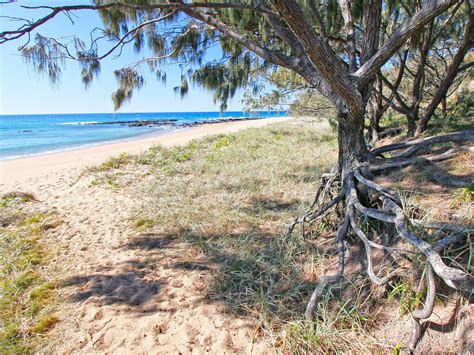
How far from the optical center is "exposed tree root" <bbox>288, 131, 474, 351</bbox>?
1.31 metres

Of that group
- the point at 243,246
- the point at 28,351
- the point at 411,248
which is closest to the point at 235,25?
the point at 243,246

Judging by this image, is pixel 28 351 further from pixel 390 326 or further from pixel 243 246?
pixel 390 326

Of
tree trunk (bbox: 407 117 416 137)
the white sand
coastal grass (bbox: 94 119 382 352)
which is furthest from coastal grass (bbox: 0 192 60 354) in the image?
tree trunk (bbox: 407 117 416 137)

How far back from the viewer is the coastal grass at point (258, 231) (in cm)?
164

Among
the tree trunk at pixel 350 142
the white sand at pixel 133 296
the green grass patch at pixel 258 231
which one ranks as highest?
the tree trunk at pixel 350 142

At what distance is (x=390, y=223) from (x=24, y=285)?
121 inches

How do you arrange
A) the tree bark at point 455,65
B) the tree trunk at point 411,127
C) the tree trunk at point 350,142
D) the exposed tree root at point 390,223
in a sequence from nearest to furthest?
the exposed tree root at point 390,223 < the tree trunk at point 350,142 < the tree bark at point 455,65 < the tree trunk at point 411,127

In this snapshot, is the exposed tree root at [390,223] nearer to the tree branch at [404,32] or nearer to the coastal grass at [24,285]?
the tree branch at [404,32]

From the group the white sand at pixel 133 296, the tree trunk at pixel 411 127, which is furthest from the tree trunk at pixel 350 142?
the tree trunk at pixel 411 127

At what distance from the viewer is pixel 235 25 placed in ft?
10.4

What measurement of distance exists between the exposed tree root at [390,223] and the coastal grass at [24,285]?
183cm

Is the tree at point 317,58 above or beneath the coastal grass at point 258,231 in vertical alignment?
above

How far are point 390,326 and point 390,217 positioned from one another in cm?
70

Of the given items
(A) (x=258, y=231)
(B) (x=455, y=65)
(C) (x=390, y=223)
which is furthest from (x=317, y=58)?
(B) (x=455, y=65)
